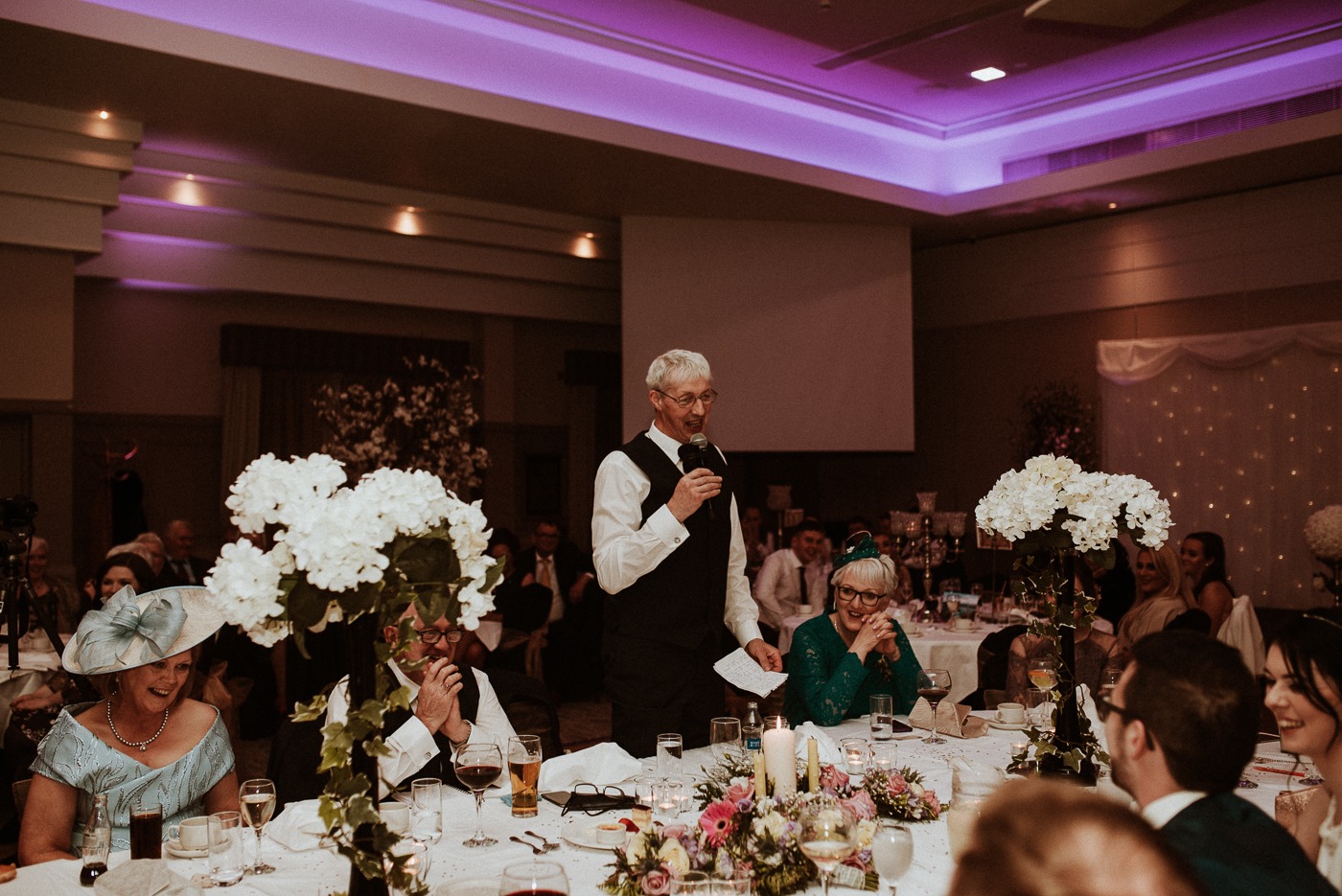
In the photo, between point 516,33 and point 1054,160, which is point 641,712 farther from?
point 1054,160

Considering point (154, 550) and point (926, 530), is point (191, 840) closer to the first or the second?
point (154, 550)

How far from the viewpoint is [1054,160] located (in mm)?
9477

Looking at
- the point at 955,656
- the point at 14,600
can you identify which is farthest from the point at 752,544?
the point at 14,600

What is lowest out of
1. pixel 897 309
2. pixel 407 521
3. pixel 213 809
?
pixel 213 809

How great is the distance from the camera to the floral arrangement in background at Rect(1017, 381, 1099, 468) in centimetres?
1015

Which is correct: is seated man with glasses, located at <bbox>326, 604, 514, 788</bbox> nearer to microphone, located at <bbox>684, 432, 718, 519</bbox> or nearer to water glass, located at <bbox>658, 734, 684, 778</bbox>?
water glass, located at <bbox>658, 734, 684, 778</bbox>

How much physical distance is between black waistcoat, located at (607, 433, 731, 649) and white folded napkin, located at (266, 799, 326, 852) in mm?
1313

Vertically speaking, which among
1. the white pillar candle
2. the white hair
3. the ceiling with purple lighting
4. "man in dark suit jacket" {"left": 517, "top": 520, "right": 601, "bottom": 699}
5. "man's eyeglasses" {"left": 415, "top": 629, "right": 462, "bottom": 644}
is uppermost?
the ceiling with purple lighting

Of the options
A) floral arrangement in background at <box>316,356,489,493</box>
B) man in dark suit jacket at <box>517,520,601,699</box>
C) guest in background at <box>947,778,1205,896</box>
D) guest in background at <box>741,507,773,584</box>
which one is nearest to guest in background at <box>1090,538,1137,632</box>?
guest in background at <box>741,507,773,584</box>

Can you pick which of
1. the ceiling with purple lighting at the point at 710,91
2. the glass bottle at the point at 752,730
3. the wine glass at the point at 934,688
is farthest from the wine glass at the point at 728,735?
the ceiling with purple lighting at the point at 710,91

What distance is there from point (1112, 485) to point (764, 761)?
119 cm

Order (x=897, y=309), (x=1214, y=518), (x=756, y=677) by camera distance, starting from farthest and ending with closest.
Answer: (x=897, y=309), (x=1214, y=518), (x=756, y=677)

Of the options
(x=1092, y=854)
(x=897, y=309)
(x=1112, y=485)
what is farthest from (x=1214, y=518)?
(x=1092, y=854)

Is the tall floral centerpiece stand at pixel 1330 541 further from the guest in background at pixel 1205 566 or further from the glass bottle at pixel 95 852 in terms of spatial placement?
the glass bottle at pixel 95 852
